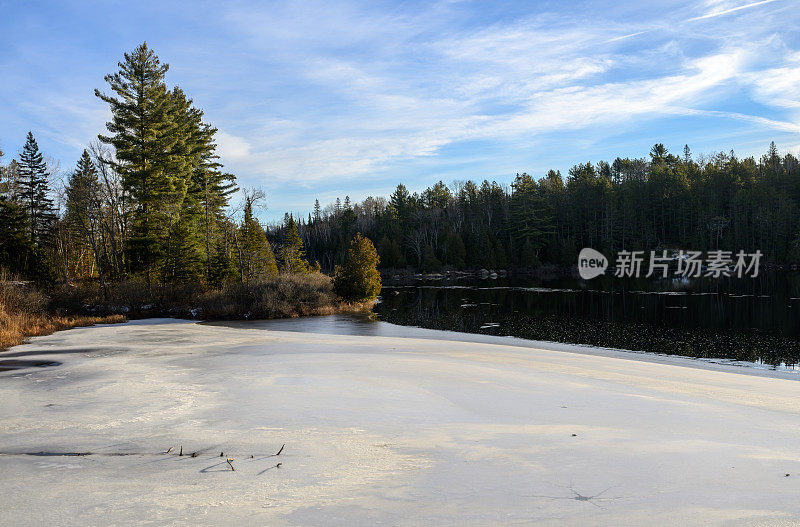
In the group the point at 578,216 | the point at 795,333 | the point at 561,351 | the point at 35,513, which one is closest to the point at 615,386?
the point at 561,351

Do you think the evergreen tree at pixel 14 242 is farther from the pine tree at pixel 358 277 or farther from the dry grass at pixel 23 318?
the pine tree at pixel 358 277

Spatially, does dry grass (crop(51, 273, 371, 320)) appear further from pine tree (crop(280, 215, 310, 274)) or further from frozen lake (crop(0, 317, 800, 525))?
frozen lake (crop(0, 317, 800, 525))

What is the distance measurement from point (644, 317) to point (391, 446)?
94.3 feet

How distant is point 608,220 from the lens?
97.9 meters

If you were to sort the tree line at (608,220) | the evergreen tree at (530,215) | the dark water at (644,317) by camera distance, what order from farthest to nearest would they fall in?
the evergreen tree at (530,215) < the tree line at (608,220) < the dark water at (644,317)

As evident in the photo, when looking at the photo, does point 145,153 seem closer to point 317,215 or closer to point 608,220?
point 608,220

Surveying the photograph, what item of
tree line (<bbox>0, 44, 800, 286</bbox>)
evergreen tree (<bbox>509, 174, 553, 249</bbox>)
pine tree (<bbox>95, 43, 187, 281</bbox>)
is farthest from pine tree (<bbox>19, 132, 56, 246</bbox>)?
evergreen tree (<bbox>509, 174, 553, 249</bbox>)

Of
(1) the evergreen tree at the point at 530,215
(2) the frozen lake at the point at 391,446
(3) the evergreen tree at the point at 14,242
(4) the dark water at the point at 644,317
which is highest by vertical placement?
(1) the evergreen tree at the point at 530,215

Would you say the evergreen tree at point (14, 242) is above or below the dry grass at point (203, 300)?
above

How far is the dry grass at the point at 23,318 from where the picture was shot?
2004 cm

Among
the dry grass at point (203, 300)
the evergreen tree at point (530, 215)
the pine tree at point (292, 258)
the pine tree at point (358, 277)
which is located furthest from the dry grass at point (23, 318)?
the evergreen tree at point (530, 215)

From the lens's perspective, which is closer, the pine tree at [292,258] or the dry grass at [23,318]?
the dry grass at [23,318]

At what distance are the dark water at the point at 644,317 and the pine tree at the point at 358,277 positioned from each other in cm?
218

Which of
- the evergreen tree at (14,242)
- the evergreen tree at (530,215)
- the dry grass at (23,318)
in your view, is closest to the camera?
the dry grass at (23,318)
